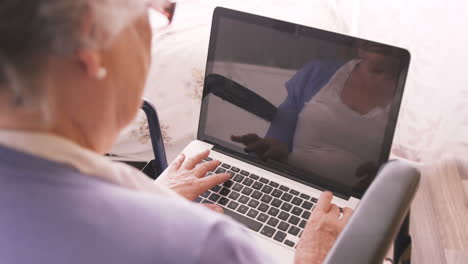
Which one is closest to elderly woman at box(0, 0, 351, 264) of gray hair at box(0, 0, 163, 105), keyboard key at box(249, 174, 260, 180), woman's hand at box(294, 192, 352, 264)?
gray hair at box(0, 0, 163, 105)

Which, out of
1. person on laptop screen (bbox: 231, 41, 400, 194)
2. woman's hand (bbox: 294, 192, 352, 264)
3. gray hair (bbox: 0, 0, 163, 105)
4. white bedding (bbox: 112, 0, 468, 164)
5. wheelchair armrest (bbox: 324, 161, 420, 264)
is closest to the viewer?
gray hair (bbox: 0, 0, 163, 105)

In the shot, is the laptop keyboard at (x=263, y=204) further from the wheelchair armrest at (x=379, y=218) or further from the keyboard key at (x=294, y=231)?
the wheelchair armrest at (x=379, y=218)

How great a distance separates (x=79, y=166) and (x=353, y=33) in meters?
1.09

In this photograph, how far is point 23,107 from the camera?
1.26 feet

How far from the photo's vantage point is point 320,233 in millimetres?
766

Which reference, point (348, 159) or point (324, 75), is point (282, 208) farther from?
point (324, 75)

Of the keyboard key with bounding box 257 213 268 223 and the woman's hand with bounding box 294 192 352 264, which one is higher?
the woman's hand with bounding box 294 192 352 264

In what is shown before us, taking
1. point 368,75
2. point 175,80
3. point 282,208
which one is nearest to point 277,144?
point 282,208

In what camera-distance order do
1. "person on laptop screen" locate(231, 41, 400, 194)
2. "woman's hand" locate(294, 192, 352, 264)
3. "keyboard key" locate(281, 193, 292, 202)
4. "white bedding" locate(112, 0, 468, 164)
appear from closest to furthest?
1. "woman's hand" locate(294, 192, 352, 264)
2. "person on laptop screen" locate(231, 41, 400, 194)
3. "keyboard key" locate(281, 193, 292, 202)
4. "white bedding" locate(112, 0, 468, 164)

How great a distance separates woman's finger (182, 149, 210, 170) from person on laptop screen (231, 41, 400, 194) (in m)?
0.09

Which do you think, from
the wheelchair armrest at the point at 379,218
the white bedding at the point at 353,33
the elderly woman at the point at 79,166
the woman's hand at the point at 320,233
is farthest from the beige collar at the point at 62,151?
the white bedding at the point at 353,33

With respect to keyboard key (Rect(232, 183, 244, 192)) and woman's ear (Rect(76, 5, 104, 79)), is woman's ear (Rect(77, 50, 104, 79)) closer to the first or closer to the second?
woman's ear (Rect(76, 5, 104, 79))

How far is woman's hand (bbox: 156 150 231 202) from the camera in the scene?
34.8 inches

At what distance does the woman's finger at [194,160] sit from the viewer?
93 cm
